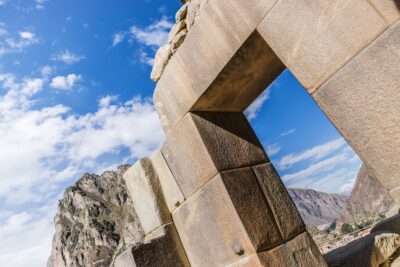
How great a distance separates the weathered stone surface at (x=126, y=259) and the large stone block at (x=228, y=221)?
0.56 m

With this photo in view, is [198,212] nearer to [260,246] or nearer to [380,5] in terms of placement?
[260,246]

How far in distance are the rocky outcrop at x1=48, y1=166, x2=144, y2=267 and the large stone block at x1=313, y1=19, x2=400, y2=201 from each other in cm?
6329

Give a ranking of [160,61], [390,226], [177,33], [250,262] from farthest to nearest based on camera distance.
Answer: [390,226], [160,61], [177,33], [250,262]

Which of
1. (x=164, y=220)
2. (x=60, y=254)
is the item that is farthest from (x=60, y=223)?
→ (x=164, y=220)

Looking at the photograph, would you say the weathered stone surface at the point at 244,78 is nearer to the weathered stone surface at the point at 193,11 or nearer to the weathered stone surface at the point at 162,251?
the weathered stone surface at the point at 193,11

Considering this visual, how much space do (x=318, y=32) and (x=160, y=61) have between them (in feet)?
6.22

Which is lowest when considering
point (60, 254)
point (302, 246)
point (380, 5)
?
Result: point (302, 246)

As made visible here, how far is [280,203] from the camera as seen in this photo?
298 centimetres

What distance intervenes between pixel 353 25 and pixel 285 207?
1.73 m

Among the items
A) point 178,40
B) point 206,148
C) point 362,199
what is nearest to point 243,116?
point 206,148

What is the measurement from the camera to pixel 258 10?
234 cm

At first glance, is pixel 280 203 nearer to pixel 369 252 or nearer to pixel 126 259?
→ pixel 369 252

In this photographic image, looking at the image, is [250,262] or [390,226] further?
[390,226]

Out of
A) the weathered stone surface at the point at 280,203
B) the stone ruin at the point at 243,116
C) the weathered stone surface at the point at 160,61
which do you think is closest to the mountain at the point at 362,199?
the weathered stone surface at the point at 280,203
